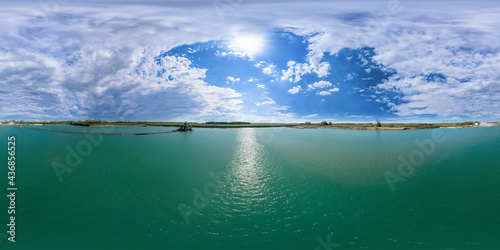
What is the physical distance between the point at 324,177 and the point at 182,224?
1153cm

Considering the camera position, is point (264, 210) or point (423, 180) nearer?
point (264, 210)

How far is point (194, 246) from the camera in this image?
24.1ft

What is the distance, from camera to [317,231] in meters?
8.20

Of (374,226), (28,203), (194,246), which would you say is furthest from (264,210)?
(28,203)

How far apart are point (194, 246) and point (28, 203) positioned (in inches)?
439

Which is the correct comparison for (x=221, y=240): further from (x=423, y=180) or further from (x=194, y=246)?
(x=423, y=180)

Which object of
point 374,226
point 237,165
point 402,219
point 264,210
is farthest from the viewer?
point 237,165

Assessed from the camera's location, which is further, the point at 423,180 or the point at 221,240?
the point at 423,180

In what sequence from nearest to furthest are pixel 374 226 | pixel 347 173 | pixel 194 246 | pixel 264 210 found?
1. pixel 194 246
2. pixel 374 226
3. pixel 264 210
4. pixel 347 173

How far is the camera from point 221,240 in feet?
25.1

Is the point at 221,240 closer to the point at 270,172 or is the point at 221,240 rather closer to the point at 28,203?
the point at 270,172

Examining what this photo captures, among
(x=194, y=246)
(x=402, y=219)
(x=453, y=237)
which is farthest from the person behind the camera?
(x=402, y=219)

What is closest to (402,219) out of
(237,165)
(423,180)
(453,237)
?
(453,237)

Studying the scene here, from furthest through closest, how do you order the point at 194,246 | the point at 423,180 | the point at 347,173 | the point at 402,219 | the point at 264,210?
the point at 347,173 → the point at 423,180 → the point at 264,210 → the point at 402,219 → the point at 194,246
